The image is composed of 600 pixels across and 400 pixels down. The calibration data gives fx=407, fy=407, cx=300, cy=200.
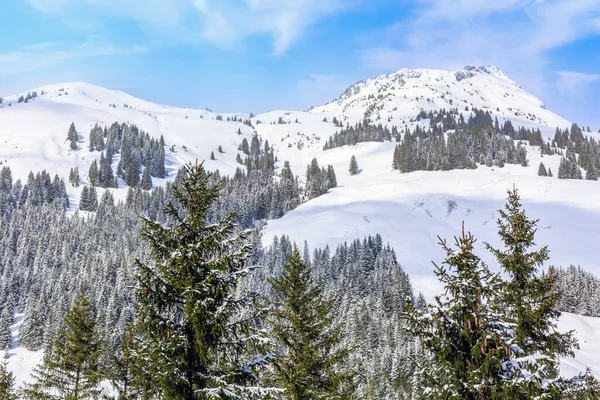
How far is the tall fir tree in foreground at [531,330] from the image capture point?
31.1ft

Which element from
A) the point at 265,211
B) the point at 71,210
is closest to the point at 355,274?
the point at 265,211

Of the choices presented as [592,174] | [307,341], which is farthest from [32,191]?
[592,174]

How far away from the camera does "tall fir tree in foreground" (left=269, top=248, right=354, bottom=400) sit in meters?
14.5

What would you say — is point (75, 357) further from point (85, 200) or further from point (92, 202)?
point (85, 200)

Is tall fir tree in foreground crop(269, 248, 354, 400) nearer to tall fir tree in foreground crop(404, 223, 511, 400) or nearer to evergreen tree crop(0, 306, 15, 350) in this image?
tall fir tree in foreground crop(404, 223, 511, 400)

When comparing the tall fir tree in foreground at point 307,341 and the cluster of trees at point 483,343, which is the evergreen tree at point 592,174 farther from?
the tall fir tree in foreground at point 307,341

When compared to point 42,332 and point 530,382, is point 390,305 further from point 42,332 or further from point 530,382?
point 530,382

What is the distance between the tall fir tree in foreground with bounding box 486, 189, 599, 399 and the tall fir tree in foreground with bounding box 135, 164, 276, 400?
603cm

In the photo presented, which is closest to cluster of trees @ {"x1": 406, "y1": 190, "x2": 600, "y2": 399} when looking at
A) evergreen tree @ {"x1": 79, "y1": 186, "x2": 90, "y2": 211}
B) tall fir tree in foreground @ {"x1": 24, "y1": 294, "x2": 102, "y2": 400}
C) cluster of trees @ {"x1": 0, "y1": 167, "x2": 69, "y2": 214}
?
tall fir tree in foreground @ {"x1": 24, "y1": 294, "x2": 102, "y2": 400}

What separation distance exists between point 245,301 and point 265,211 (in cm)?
17077

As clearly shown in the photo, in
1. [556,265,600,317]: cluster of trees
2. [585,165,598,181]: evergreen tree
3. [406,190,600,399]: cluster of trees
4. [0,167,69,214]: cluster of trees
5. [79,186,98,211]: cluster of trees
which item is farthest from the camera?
[79,186,98,211]: cluster of trees

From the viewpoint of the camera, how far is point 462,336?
10.5 metres

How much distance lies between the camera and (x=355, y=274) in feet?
392

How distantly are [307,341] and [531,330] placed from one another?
7.53m
